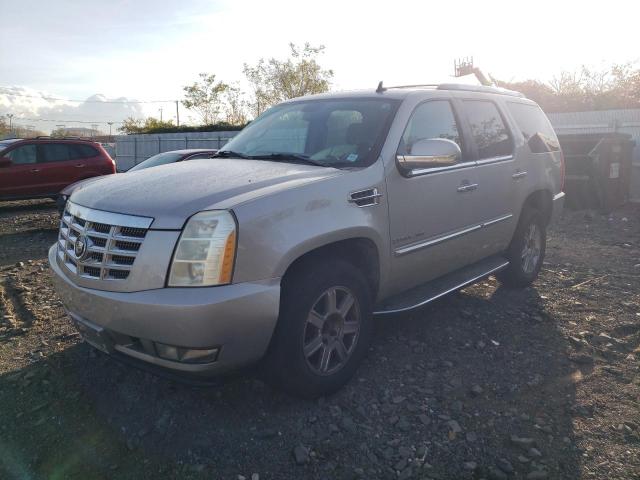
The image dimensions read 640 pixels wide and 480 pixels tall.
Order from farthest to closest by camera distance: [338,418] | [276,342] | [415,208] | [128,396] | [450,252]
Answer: [450,252] → [415,208] → [128,396] → [338,418] → [276,342]

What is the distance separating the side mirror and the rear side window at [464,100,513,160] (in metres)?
1.02

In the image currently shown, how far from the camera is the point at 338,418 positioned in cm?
303

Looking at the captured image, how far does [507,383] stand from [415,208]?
4.24 feet

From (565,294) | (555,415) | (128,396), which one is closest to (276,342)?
(128,396)

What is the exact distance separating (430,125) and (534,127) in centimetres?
199

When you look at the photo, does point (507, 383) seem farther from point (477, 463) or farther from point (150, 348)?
point (150, 348)

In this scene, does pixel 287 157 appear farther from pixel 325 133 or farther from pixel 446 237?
pixel 446 237

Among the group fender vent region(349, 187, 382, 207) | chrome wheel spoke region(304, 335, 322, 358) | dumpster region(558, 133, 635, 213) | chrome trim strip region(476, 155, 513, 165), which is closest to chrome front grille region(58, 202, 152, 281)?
chrome wheel spoke region(304, 335, 322, 358)

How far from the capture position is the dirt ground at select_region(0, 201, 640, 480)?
2641mm

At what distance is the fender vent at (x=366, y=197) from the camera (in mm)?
3172

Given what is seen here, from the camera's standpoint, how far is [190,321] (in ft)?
8.14

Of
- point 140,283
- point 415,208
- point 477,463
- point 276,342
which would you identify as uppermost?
point 415,208

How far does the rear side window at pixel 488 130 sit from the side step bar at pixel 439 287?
937 mm

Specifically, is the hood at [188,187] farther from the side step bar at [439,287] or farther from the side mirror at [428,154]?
the side step bar at [439,287]
